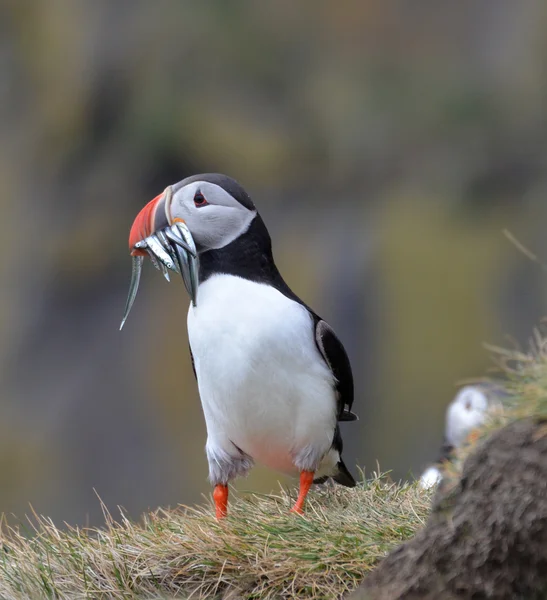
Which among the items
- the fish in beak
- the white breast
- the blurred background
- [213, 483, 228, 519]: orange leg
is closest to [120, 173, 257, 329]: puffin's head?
the fish in beak

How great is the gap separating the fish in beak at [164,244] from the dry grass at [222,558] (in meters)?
0.98

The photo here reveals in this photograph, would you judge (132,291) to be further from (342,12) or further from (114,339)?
(342,12)

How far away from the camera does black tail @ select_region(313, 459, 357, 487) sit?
4.48m

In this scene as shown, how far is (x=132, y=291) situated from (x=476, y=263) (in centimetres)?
679

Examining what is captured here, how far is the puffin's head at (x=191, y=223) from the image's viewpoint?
4.10 meters

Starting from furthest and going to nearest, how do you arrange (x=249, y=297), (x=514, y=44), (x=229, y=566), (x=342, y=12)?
(x=342, y=12) < (x=514, y=44) < (x=249, y=297) < (x=229, y=566)

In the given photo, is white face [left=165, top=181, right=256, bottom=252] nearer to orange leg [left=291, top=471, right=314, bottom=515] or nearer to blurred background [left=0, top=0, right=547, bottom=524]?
orange leg [left=291, top=471, right=314, bottom=515]

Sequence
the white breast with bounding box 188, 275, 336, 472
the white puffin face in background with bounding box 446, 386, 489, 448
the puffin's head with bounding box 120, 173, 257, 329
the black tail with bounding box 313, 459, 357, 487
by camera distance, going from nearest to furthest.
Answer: the white breast with bounding box 188, 275, 336, 472, the puffin's head with bounding box 120, 173, 257, 329, the black tail with bounding box 313, 459, 357, 487, the white puffin face in background with bounding box 446, 386, 489, 448

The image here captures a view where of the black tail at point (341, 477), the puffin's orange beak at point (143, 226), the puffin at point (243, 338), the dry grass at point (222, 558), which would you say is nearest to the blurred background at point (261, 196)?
the black tail at point (341, 477)

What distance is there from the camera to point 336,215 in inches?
451

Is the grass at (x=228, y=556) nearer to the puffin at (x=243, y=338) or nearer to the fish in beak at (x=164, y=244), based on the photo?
the puffin at (x=243, y=338)

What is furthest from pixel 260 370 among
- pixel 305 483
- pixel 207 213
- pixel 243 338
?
pixel 207 213

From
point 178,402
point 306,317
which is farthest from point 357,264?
point 306,317

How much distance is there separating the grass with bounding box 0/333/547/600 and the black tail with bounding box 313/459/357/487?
32.6 inches
